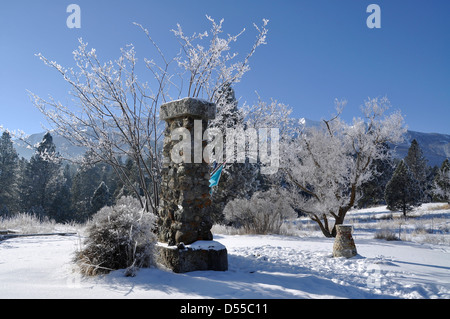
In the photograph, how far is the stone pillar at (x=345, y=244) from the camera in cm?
604

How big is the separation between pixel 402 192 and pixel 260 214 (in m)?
20.0

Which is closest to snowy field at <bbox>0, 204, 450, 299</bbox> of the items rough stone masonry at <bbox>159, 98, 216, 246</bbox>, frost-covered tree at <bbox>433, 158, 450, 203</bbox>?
rough stone masonry at <bbox>159, 98, 216, 246</bbox>

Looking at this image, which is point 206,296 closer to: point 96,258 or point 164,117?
point 96,258

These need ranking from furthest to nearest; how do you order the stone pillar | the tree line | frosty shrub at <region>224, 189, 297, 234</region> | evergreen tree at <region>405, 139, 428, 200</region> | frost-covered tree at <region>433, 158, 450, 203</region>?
evergreen tree at <region>405, 139, 428, 200</region>, the tree line, frost-covered tree at <region>433, 158, 450, 203</region>, frosty shrub at <region>224, 189, 297, 234</region>, the stone pillar

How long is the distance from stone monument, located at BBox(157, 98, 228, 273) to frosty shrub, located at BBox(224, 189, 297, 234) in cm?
706

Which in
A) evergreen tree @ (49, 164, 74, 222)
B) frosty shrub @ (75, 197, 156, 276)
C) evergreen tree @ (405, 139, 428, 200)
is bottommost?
evergreen tree @ (49, 164, 74, 222)

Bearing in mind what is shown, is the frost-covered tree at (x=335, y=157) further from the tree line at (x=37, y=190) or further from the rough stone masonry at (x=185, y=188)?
the tree line at (x=37, y=190)

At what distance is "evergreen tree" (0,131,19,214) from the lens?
2886 cm

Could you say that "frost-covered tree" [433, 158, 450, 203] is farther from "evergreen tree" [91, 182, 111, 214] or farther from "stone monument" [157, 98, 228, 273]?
"evergreen tree" [91, 182, 111, 214]

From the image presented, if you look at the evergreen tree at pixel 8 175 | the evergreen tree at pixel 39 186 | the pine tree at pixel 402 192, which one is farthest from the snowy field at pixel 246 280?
the evergreen tree at pixel 8 175

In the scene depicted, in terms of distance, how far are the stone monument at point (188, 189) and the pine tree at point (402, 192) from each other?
26050 mm

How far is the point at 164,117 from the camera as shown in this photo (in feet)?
15.9

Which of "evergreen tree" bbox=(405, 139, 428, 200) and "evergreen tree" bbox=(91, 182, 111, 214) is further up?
"evergreen tree" bbox=(405, 139, 428, 200)
